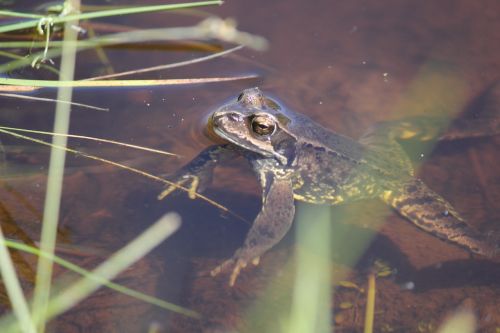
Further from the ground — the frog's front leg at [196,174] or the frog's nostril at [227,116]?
the frog's nostril at [227,116]

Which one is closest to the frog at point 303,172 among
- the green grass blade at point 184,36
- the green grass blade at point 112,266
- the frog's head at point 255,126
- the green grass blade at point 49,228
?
the frog's head at point 255,126

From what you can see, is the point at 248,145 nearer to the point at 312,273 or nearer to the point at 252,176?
the point at 252,176

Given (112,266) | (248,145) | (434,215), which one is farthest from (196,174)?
(434,215)

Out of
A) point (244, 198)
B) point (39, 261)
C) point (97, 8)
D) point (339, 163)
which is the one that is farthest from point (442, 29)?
point (39, 261)

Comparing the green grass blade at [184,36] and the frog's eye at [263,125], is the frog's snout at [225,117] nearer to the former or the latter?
the frog's eye at [263,125]

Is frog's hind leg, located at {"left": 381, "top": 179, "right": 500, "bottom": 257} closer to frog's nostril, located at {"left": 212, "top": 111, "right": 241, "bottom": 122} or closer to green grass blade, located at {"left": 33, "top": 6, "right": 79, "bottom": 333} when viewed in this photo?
frog's nostril, located at {"left": 212, "top": 111, "right": 241, "bottom": 122}

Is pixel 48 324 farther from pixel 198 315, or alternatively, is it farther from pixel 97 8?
pixel 97 8

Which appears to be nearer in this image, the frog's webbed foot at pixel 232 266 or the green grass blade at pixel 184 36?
the frog's webbed foot at pixel 232 266
